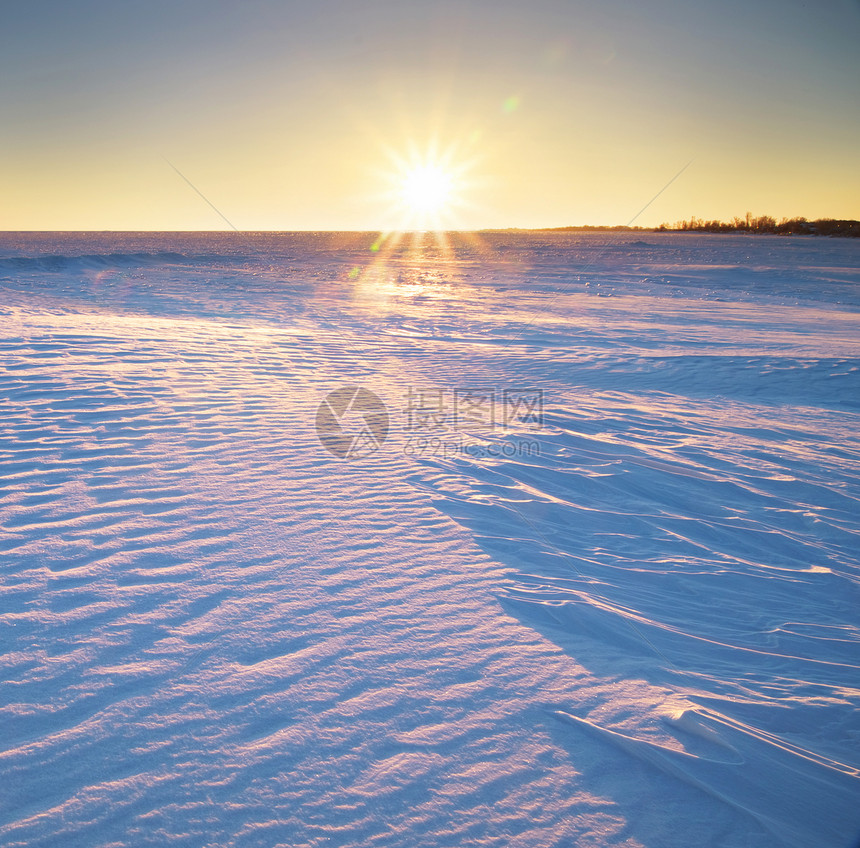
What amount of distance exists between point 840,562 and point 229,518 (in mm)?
4152

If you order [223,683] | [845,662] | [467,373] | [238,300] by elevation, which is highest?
[238,300]

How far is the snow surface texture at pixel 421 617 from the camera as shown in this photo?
1.89m

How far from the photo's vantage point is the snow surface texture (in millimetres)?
1890

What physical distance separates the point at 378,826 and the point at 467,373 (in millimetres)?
7277

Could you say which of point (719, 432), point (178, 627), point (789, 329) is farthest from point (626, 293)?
point (178, 627)

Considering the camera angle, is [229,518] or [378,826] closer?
[378,826]

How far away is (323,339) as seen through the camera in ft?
34.7

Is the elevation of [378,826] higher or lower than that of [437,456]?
lower

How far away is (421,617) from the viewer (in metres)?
2.87

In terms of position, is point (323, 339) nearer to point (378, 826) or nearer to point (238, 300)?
point (238, 300)

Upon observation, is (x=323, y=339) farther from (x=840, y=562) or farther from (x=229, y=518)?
(x=840, y=562)

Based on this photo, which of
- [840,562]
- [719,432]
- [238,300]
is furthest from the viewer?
[238,300]

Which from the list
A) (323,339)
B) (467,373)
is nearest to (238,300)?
(323,339)

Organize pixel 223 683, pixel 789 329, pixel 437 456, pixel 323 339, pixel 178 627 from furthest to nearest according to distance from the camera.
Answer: pixel 789 329 → pixel 323 339 → pixel 437 456 → pixel 178 627 → pixel 223 683
